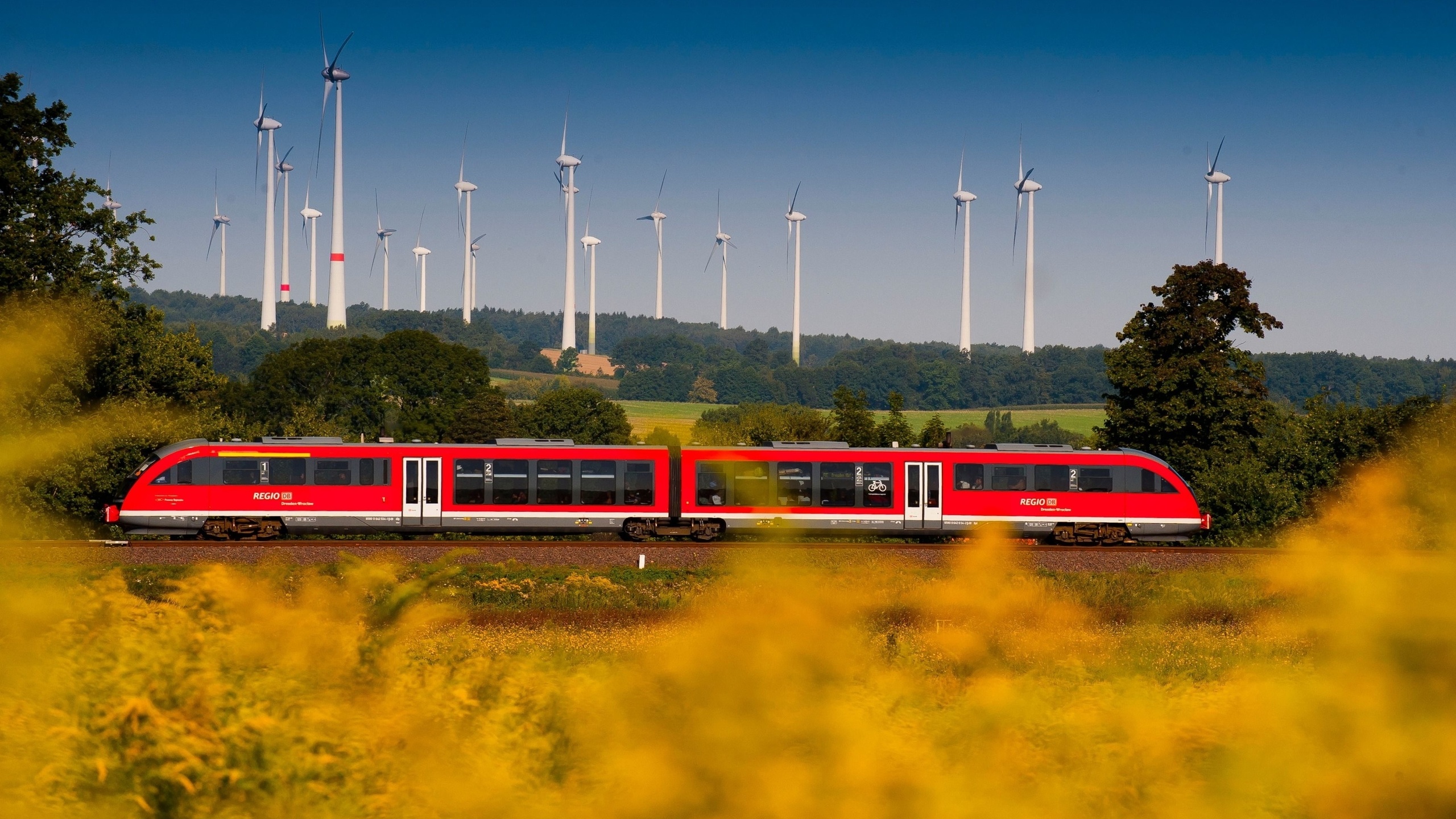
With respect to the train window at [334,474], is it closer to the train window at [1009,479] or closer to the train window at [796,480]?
the train window at [796,480]

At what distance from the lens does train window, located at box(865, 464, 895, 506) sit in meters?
33.8

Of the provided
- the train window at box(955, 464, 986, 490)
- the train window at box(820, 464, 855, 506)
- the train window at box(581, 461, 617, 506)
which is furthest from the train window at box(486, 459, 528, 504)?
the train window at box(955, 464, 986, 490)

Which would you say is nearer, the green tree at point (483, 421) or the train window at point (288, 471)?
the train window at point (288, 471)

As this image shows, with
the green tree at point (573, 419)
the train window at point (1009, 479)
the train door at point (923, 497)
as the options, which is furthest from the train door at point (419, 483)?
the green tree at point (573, 419)

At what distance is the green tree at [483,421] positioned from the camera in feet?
342

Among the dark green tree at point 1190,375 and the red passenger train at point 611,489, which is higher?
the dark green tree at point 1190,375

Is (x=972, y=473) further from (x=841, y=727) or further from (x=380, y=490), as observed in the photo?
(x=841, y=727)

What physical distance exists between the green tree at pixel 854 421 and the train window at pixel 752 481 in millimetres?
32322

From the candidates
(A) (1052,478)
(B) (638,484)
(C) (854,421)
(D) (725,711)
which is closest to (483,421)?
(C) (854,421)

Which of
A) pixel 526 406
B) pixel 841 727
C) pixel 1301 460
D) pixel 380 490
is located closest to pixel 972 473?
pixel 380 490

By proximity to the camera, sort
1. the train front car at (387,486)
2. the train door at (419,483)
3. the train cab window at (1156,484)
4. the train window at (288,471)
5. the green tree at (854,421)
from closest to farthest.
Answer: the train front car at (387,486)
the train window at (288,471)
the train door at (419,483)
the train cab window at (1156,484)
the green tree at (854,421)

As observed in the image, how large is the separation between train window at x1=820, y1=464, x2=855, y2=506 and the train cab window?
9.17 metres

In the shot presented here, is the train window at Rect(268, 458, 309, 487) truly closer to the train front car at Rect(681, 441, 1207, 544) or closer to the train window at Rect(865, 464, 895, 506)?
the train front car at Rect(681, 441, 1207, 544)

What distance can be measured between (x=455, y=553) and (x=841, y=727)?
215cm
